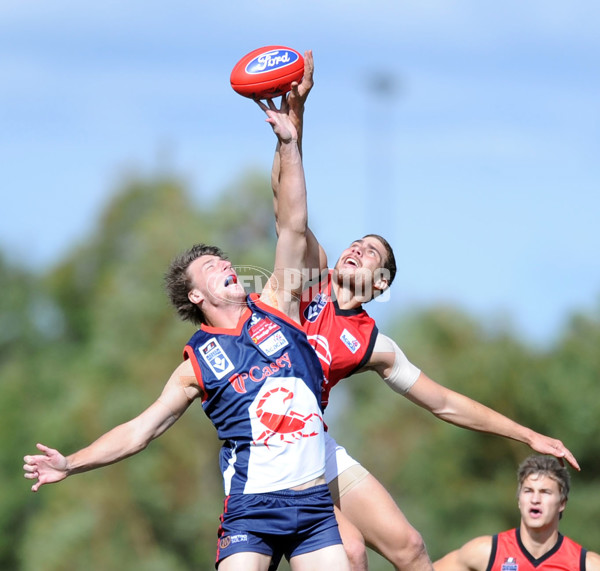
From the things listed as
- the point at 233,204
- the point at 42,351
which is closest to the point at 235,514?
the point at 233,204

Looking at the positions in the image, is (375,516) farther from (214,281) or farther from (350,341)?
(214,281)

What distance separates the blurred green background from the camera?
23812 millimetres

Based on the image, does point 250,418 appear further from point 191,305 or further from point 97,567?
point 97,567

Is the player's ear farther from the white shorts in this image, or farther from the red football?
the red football

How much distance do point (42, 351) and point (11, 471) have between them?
338 inches

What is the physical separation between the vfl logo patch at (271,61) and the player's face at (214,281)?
116cm

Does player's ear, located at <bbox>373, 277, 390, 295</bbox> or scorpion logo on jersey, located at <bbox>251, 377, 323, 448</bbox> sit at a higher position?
player's ear, located at <bbox>373, 277, 390, 295</bbox>

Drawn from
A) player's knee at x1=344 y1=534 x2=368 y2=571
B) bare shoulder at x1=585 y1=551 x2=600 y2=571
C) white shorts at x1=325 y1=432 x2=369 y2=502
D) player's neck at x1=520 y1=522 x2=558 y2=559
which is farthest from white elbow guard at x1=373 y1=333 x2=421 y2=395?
bare shoulder at x1=585 y1=551 x2=600 y2=571

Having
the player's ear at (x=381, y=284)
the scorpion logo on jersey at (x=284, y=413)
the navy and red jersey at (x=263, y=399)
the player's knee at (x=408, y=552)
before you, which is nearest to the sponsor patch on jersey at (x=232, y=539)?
the navy and red jersey at (x=263, y=399)

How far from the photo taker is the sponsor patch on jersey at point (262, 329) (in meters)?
5.78

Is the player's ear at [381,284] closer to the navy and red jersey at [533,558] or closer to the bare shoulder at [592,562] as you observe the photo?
the navy and red jersey at [533,558]

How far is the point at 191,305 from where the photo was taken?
20.1ft

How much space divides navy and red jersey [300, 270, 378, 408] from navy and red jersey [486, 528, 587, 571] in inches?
72.2

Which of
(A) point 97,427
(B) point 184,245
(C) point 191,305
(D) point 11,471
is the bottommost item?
(D) point 11,471
